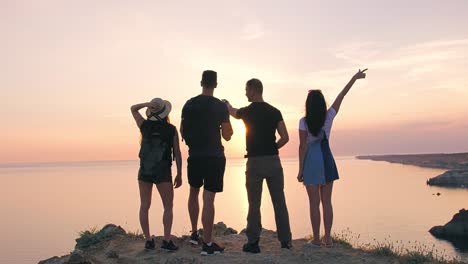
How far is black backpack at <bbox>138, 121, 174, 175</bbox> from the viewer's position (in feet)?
26.8

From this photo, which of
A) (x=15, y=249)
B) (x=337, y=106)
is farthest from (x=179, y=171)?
(x=15, y=249)

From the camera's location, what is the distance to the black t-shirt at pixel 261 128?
8172 mm

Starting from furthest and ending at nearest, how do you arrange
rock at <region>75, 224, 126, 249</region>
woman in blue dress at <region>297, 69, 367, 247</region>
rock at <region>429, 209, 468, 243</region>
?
1. rock at <region>429, 209, 468, 243</region>
2. rock at <region>75, 224, 126, 249</region>
3. woman in blue dress at <region>297, 69, 367, 247</region>

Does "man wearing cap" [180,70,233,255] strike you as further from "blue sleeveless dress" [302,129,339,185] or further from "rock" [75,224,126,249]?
"rock" [75,224,126,249]

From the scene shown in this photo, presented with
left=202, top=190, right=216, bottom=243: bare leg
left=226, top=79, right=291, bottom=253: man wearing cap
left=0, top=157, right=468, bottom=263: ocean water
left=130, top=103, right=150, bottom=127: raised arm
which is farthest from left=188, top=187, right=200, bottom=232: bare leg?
left=0, top=157, right=468, bottom=263: ocean water

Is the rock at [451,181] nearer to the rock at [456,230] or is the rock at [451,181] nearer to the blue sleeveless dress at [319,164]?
the rock at [456,230]

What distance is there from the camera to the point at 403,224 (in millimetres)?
65438

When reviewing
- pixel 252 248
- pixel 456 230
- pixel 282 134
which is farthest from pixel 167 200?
pixel 456 230

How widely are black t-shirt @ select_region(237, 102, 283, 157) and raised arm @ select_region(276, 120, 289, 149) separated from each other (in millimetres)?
68

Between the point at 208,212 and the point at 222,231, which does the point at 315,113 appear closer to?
the point at 208,212

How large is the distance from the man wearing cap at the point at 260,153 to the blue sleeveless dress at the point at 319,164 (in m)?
0.51

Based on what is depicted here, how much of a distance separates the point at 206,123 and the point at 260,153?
113 cm

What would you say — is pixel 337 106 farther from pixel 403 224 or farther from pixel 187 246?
pixel 403 224

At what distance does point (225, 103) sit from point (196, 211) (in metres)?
2.07
